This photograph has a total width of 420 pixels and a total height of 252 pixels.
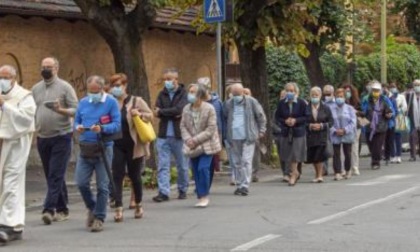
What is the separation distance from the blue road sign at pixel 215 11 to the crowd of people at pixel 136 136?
1914 mm

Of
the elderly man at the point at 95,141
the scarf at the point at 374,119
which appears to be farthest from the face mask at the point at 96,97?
the scarf at the point at 374,119

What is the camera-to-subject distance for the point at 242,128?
51.3 ft

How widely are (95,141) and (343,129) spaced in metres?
7.99

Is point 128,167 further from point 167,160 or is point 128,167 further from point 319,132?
point 319,132

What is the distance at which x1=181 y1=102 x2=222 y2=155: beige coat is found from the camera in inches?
536

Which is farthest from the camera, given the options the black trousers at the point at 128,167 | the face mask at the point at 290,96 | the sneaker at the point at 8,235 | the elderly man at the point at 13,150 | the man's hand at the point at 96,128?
the face mask at the point at 290,96

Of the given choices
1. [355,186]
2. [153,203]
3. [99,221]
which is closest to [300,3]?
[355,186]

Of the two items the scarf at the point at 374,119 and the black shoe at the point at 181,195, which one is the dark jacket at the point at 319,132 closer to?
the black shoe at the point at 181,195

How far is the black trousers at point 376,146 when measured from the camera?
2088cm

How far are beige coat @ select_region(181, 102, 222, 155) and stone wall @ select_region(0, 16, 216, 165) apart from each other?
6524mm

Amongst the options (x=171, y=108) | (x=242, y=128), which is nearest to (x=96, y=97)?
(x=171, y=108)

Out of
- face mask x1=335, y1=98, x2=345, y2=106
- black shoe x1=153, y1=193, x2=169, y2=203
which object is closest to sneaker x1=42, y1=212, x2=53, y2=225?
black shoe x1=153, y1=193, x2=169, y2=203

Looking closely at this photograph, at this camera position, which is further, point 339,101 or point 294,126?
point 339,101

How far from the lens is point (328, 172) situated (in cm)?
1991
